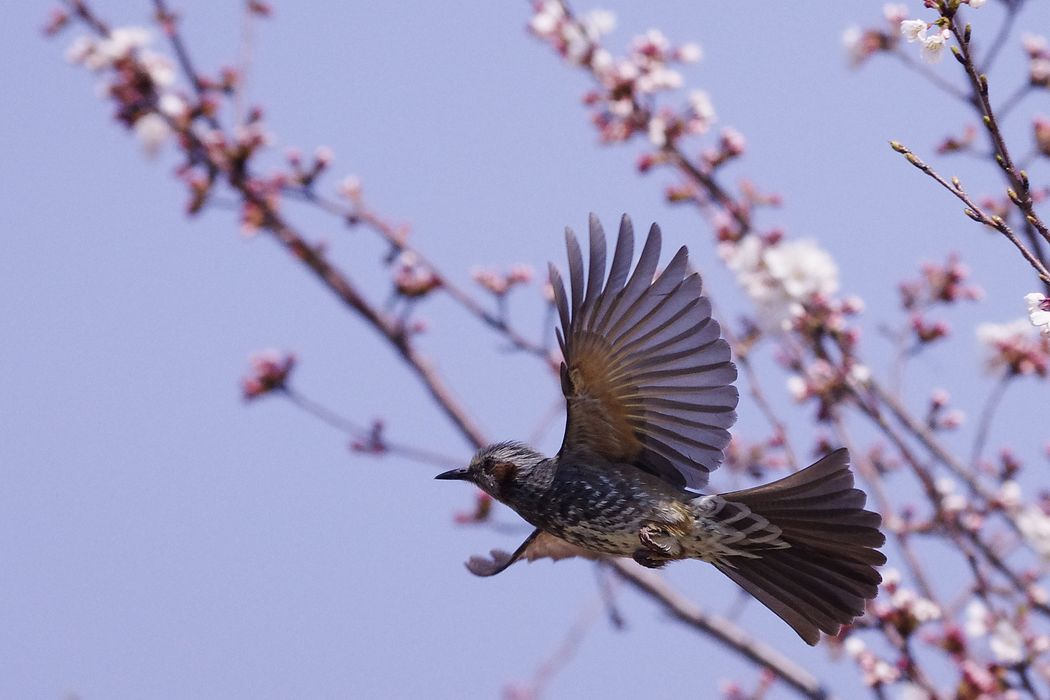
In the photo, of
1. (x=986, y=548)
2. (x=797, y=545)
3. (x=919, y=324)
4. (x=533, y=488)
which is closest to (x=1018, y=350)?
(x=919, y=324)

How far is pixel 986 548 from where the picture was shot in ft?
13.7

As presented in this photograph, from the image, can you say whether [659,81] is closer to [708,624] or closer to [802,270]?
[802,270]

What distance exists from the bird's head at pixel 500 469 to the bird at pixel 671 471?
7 cm

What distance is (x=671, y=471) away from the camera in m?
3.12

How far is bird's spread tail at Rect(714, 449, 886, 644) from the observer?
9.57 ft

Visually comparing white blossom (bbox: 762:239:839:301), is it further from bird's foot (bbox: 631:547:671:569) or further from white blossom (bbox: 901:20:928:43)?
white blossom (bbox: 901:20:928:43)

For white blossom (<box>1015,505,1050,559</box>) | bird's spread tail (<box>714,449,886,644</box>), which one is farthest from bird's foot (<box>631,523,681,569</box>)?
white blossom (<box>1015,505,1050,559</box>)

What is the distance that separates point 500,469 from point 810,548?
0.83 meters

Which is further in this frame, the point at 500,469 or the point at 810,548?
the point at 500,469

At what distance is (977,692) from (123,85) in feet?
12.2

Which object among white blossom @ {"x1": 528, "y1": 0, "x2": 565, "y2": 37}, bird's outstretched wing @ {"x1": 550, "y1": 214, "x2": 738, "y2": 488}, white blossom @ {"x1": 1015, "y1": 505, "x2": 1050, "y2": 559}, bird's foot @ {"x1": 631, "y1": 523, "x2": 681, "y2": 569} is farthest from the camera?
white blossom @ {"x1": 528, "y1": 0, "x2": 565, "y2": 37}

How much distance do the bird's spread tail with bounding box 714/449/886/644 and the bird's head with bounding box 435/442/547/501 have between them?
533 mm

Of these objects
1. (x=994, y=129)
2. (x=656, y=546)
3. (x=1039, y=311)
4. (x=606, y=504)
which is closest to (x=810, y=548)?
(x=656, y=546)

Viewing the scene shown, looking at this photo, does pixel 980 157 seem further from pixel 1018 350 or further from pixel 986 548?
pixel 986 548
